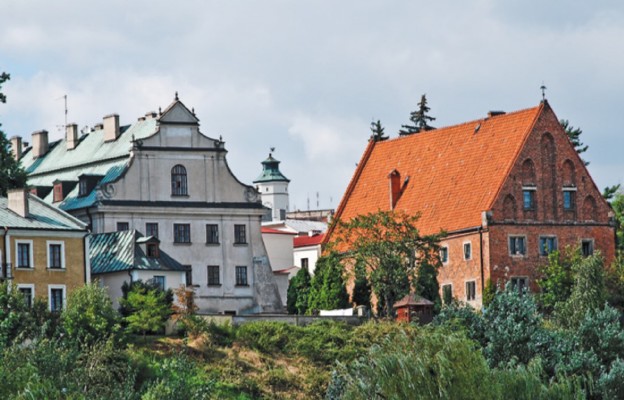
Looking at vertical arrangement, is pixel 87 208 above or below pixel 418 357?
above

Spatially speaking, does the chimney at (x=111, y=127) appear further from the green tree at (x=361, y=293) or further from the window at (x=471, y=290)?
the window at (x=471, y=290)

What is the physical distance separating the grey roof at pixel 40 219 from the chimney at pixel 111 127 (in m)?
14.3

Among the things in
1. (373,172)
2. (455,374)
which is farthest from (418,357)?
(373,172)

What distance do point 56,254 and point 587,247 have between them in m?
26.4

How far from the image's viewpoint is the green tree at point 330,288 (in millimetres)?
106375

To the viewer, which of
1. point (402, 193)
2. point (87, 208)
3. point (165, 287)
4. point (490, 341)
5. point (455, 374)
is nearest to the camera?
point (455, 374)

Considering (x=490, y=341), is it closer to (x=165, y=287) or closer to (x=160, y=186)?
(x=165, y=287)

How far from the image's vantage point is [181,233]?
355ft

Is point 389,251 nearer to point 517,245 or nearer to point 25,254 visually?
point 517,245

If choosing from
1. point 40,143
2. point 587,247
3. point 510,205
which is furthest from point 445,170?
point 40,143

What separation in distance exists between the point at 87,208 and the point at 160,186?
359cm

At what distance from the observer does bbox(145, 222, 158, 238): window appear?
4210 inches

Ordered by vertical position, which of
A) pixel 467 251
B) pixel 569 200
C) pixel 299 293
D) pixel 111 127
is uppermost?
pixel 111 127

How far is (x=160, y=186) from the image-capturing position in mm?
107750
